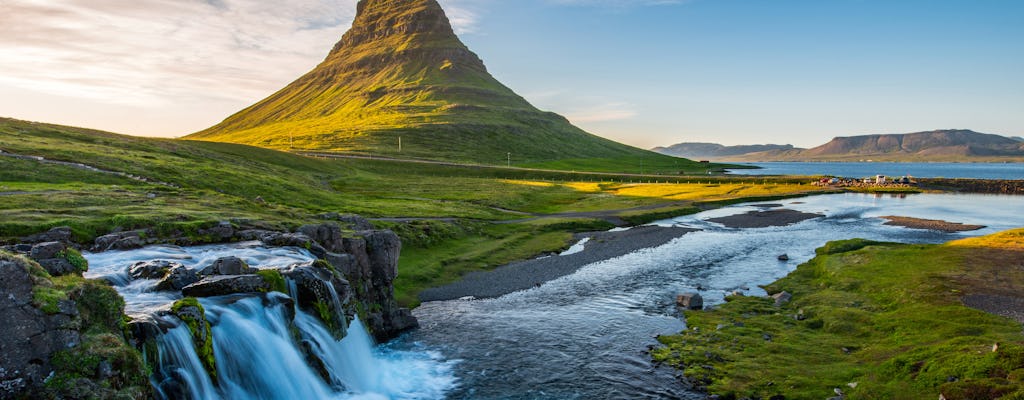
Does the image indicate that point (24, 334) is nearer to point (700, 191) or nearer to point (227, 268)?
point (227, 268)

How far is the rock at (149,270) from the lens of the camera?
2752 centimetres

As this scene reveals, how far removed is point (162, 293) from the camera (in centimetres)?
2517

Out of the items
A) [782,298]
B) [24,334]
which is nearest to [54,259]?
[24,334]

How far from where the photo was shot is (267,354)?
24.3 m

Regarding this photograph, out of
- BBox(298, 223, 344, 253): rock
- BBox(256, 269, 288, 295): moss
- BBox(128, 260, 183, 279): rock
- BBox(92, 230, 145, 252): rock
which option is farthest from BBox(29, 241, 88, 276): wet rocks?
BBox(298, 223, 344, 253): rock

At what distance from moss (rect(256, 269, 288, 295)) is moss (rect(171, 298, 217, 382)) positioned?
4.91 meters

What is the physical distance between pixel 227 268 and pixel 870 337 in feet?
120

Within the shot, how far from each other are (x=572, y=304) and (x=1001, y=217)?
10550cm

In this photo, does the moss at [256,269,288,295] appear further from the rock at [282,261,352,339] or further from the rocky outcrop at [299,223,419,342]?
the rocky outcrop at [299,223,419,342]

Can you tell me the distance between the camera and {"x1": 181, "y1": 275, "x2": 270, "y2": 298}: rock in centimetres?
2472

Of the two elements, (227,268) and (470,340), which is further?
(470,340)

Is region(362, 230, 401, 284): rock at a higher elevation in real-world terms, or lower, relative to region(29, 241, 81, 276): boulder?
lower

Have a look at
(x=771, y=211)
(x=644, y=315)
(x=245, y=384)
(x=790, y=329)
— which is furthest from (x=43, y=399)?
(x=771, y=211)

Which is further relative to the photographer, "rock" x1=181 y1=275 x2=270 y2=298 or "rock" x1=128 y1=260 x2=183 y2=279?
"rock" x1=128 y1=260 x2=183 y2=279
